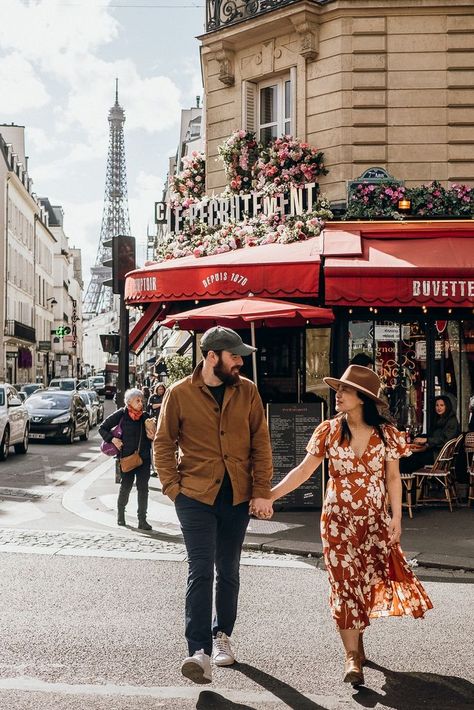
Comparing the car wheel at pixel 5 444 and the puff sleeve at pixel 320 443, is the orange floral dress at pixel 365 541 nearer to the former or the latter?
the puff sleeve at pixel 320 443

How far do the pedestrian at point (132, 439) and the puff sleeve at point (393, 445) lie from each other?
239 inches

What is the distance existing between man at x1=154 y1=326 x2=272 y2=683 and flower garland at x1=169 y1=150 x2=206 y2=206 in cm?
1329

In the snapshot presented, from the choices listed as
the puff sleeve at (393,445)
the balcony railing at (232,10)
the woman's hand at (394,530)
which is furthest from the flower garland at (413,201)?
the woman's hand at (394,530)

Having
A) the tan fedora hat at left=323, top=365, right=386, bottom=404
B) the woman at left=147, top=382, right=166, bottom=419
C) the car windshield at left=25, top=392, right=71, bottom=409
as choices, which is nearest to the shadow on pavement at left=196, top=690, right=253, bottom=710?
the tan fedora hat at left=323, top=365, right=386, bottom=404

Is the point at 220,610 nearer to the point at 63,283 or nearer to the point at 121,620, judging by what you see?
the point at 121,620

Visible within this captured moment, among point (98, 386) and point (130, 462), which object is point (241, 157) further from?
point (98, 386)

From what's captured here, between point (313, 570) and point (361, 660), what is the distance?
3.28 meters

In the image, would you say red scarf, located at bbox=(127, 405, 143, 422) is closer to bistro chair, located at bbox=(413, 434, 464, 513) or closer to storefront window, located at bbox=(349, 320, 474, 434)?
bistro chair, located at bbox=(413, 434, 464, 513)

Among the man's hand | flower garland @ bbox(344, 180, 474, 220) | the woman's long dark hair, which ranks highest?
flower garland @ bbox(344, 180, 474, 220)

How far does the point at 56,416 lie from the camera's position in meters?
25.5

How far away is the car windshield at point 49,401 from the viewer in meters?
26.3

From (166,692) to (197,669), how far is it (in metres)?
0.20

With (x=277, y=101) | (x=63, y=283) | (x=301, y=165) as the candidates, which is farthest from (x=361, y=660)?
(x=63, y=283)

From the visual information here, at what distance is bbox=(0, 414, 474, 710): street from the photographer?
5000 millimetres
